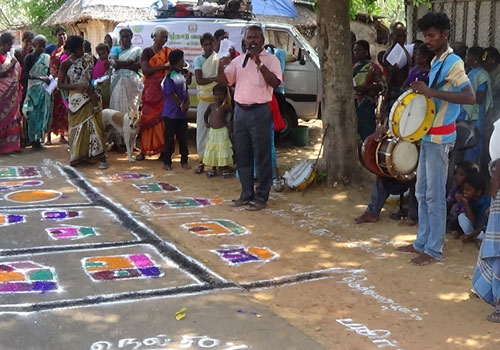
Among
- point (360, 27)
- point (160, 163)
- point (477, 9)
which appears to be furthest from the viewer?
point (360, 27)

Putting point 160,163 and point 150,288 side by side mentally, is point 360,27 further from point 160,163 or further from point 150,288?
point 150,288

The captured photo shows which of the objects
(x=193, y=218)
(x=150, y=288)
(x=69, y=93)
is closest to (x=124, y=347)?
(x=150, y=288)

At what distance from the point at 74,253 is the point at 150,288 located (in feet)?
3.74

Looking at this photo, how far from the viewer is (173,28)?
37.4 ft

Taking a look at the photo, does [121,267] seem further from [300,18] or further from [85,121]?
[300,18]

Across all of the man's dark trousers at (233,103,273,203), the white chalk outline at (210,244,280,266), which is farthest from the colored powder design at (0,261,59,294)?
the man's dark trousers at (233,103,273,203)

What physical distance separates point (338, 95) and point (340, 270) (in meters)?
3.21

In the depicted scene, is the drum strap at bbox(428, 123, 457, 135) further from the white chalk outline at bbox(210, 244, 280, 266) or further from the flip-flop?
the white chalk outline at bbox(210, 244, 280, 266)

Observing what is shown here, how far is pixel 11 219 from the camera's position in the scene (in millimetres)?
7105

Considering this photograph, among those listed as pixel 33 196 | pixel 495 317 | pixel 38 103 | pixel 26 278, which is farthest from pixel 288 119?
pixel 495 317

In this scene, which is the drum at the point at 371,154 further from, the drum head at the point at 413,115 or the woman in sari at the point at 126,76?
the woman in sari at the point at 126,76

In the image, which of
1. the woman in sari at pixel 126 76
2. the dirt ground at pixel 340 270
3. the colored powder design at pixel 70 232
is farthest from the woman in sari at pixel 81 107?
the colored powder design at pixel 70 232

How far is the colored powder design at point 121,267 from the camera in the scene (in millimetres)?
5492

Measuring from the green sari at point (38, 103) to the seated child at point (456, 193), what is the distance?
6875 mm
